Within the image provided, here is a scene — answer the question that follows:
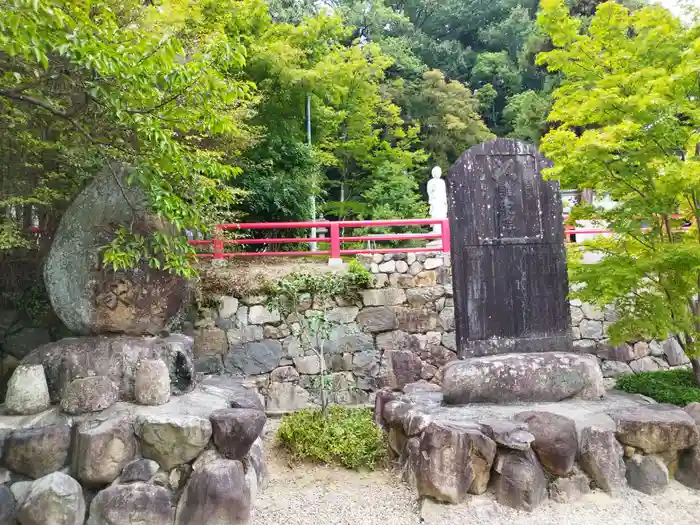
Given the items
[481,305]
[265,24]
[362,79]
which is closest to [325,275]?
→ [481,305]

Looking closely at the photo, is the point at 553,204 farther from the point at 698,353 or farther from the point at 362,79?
the point at 362,79

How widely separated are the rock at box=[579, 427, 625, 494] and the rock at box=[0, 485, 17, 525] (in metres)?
4.11

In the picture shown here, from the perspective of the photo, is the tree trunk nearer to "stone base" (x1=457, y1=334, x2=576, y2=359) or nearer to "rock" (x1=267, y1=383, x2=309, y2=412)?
"stone base" (x1=457, y1=334, x2=576, y2=359)

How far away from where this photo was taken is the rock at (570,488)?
3.34 meters

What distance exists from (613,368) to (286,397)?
212 inches

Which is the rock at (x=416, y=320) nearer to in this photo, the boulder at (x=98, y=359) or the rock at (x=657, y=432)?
the rock at (x=657, y=432)

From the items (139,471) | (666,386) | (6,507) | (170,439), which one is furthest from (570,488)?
(6,507)

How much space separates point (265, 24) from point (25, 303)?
22.6 feet

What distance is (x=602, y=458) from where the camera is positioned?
11.1 feet

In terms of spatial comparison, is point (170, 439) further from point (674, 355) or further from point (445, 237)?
point (674, 355)

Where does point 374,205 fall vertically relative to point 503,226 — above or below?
above

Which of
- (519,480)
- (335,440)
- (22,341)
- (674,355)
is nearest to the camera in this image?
(519,480)

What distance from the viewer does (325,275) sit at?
6773mm

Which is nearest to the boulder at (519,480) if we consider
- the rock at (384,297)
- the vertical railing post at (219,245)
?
the rock at (384,297)
